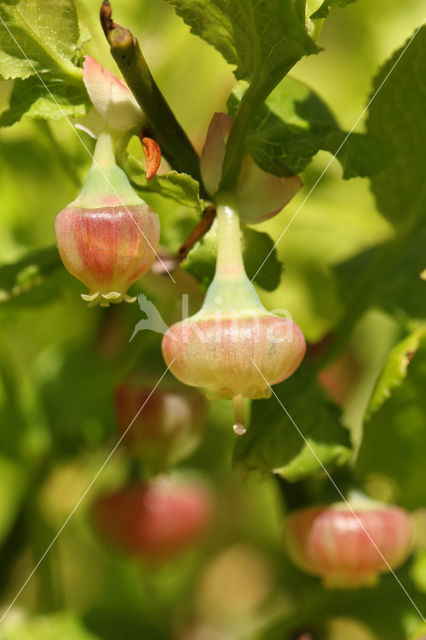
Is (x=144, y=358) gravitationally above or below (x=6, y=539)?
above

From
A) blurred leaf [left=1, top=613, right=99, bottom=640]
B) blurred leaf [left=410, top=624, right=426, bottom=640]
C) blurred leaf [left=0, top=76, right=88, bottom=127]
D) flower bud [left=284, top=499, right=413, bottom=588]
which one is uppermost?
blurred leaf [left=0, top=76, right=88, bottom=127]

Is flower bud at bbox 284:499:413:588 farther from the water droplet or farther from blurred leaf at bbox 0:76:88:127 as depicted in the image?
blurred leaf at bbox 0:76:88:127

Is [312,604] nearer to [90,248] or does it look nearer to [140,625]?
[140,625]

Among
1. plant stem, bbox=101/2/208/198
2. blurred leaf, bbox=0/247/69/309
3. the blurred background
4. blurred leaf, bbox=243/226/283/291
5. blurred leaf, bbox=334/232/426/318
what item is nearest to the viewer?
plant stem, bbox=101/2/208/198

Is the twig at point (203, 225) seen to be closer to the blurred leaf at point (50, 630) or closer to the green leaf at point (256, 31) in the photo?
the green leaf at point (256, 31)

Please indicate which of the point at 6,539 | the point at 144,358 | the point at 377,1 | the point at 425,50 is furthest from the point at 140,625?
the point at 377,1

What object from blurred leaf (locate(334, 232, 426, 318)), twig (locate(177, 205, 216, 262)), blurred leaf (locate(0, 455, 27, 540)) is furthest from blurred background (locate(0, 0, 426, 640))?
twig (locate(177, 205, 216, 262))

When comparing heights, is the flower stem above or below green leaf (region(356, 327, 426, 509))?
above

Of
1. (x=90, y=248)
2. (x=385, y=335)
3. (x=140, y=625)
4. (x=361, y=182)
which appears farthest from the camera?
(x=385, y=335)
